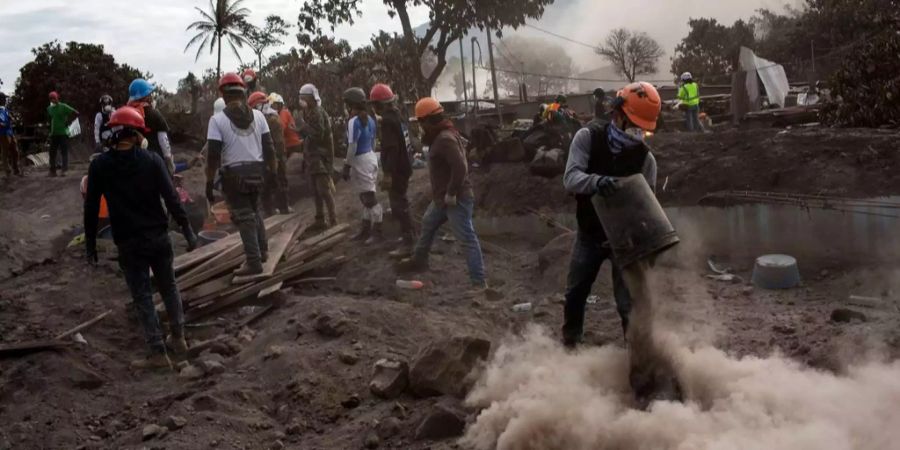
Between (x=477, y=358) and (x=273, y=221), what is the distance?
14.1ft

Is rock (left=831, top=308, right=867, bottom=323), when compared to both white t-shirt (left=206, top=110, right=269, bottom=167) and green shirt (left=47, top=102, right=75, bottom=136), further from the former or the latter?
green shirt (left=47, top=102, right=75, bottom=136)

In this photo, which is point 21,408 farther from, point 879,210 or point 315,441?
point 879,210

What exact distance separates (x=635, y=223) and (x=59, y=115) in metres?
13.7

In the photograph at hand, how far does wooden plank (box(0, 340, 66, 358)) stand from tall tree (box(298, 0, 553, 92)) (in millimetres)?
17979

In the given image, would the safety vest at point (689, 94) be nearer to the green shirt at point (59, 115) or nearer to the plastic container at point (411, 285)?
the plastic container at point (411, 285)

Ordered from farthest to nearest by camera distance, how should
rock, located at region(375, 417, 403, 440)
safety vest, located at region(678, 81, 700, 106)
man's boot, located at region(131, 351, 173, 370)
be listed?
safety vest, located at region(678, 81, 700, 106) → man's boot, located at region(131, 351, 173, 370) → rock, located at region(375, 417, 403, 440)

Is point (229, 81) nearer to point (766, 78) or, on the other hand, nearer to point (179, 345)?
point (179, 345)

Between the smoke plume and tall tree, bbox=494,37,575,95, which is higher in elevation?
→ tall tree, bbox=494,37,575,95

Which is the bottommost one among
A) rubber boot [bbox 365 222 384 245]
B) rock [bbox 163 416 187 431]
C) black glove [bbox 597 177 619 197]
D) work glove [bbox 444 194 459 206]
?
rock [bbox 163 416 187 431]

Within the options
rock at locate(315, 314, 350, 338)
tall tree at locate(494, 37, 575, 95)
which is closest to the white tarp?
rock at locate(315, 314, 350, 338)

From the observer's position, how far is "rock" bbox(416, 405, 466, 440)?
14.4 ft

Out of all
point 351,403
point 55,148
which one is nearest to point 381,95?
point 351,403

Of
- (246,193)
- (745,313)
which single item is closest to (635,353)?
(745,313)

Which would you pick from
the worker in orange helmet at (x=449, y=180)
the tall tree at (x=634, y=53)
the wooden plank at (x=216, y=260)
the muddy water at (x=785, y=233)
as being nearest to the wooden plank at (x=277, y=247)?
the wooden plank at (x=216, y=260)
